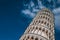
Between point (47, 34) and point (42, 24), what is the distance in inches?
106

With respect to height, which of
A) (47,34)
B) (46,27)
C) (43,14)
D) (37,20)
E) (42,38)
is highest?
(43,14)

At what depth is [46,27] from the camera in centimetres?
2567

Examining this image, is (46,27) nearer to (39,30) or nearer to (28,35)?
(39,30)

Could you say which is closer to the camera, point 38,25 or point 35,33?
point 35,33

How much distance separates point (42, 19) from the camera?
28344 millimetres

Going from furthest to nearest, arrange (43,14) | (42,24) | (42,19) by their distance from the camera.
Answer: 1. (43,14)
2. (42,19)
3. (42,24)

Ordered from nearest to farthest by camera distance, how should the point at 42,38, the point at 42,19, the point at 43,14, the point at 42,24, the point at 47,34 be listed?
the point at 42,38 < the point at 47,34 < the point at 42,24 < the point at 42,19 < the point at 43,14

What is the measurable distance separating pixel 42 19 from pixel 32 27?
3393mm

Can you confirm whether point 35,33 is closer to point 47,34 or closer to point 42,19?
point 47,34

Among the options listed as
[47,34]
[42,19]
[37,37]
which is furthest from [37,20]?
[37,37]

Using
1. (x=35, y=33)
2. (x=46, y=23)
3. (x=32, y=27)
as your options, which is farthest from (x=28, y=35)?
(x=46, y=23)

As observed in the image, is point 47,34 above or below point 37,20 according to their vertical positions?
below

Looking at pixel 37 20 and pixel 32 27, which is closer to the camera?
pixel 32 27

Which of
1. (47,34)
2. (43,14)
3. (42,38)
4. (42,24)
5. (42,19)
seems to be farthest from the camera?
(43,14)
